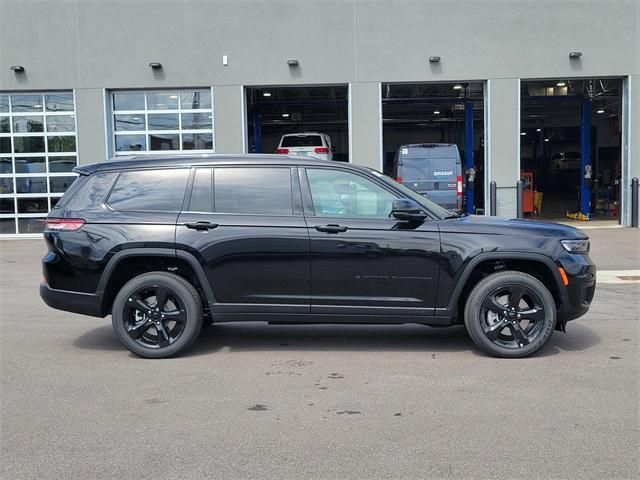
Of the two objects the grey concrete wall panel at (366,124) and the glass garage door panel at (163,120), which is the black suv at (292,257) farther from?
the glass garage door panel at (163,120)

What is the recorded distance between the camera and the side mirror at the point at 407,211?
597 centimetres

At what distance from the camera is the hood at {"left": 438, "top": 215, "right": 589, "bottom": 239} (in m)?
6.05

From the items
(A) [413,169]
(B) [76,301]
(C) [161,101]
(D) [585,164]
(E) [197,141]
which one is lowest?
(B) [76,301]

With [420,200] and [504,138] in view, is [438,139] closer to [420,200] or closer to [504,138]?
[504,138]

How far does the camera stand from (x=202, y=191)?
6.32m

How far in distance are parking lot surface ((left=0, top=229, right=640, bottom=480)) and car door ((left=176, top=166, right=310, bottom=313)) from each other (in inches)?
24.1

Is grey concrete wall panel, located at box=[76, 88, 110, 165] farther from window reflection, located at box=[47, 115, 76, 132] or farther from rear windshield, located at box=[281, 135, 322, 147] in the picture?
rear windshield, located at box=[281, 135, 322, 147]

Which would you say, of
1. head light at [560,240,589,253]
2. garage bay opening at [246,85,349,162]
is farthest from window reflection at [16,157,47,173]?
head light at [560,240,589,253]

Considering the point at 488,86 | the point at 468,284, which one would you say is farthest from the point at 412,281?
the point at 488,86

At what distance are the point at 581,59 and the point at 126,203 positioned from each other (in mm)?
16100

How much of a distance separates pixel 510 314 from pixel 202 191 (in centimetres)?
311

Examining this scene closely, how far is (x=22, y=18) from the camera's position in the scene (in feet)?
61.3

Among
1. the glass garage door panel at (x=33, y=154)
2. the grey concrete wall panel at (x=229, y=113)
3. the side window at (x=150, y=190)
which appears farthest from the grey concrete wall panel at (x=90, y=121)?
the side window at (x=150, y=190)

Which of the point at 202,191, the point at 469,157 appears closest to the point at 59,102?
the point at 469,157
